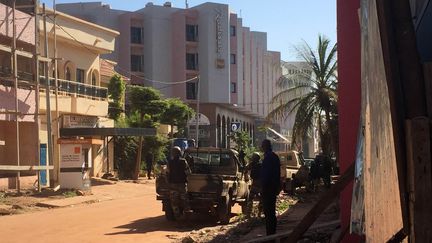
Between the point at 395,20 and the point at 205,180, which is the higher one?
the point at 395,20

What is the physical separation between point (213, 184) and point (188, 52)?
53634 mm

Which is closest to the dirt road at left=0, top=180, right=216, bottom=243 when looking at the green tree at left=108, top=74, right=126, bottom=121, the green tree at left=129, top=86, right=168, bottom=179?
the green tree at left=108, top=74, right=126, bottom=121

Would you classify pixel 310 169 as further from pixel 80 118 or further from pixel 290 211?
pixel 80 118

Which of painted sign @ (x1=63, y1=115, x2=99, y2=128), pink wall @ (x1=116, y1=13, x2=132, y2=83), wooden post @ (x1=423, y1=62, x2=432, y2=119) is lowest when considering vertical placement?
wooden post @ (x1=423, y1=62, x2=432, y2=119)

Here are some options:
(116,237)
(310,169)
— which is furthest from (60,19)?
(116,237)

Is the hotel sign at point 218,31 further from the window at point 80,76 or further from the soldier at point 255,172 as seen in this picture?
the soldier at point 255,172

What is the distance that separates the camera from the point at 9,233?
12.2 metres

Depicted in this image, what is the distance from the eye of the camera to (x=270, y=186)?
32.0 ft

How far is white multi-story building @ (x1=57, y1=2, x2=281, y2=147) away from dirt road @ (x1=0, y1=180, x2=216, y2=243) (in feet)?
148

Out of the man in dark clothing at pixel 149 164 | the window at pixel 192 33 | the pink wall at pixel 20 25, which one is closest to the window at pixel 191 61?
the window at pixel 192 33

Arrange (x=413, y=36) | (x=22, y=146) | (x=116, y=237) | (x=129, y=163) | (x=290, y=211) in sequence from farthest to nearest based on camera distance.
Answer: (x=129, y=163), (x=22, y=146), (x=290, y=211), (x=116, y=237), (x=413, y=36)

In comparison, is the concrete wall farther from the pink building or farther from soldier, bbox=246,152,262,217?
soldier, bbox=246,152,262,217

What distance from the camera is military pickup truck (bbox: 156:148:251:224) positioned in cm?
1352

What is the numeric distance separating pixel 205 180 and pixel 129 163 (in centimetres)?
2248
